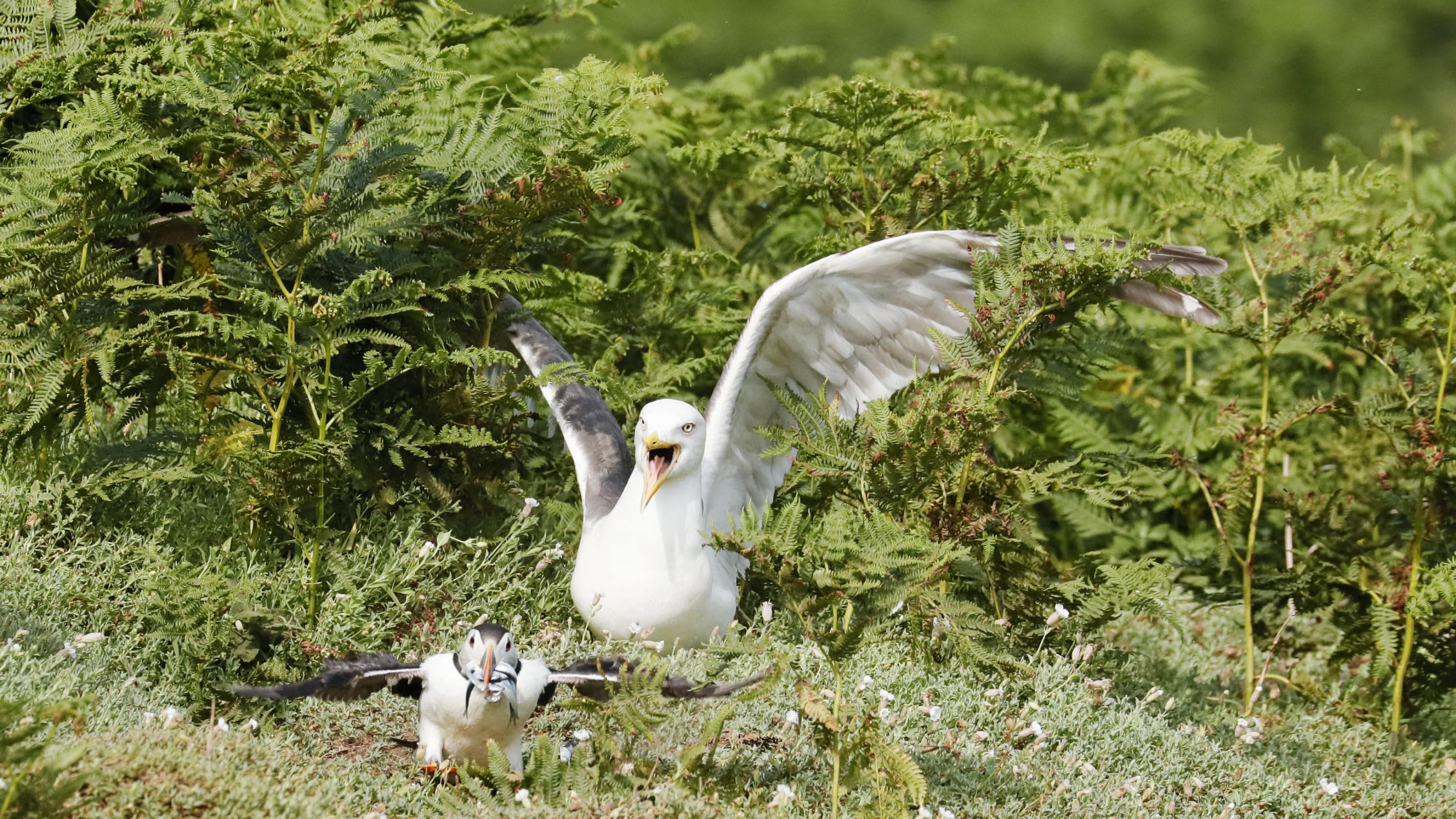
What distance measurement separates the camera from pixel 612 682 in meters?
3.61

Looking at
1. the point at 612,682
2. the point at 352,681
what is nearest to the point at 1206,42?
the point at 612,682

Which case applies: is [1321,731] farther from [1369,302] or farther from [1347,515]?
[1369,302]

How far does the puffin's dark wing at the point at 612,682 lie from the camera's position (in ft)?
11.6

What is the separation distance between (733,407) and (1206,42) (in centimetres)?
1240

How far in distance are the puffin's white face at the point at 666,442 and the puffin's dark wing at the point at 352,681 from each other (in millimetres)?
1044

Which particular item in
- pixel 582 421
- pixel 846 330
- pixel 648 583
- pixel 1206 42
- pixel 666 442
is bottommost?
pixel 648 583

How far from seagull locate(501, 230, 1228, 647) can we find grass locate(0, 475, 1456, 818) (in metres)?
0.20

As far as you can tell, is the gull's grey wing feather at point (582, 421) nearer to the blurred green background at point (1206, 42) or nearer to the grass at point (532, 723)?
the grass at point (532, 723)

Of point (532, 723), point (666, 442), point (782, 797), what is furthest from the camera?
point (666, 442)

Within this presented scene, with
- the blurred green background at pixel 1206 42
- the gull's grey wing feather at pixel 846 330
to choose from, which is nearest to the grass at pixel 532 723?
the gull's grey wing feather at pixel 846 330

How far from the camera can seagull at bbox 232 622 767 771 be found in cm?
346

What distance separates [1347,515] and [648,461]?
257 centimetres

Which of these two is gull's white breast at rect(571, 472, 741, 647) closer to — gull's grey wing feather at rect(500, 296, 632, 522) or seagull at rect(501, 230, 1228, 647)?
seagull at rect(501, 230, 1228, 647)

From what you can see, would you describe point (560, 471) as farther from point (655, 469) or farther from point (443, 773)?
point (443, 773)
